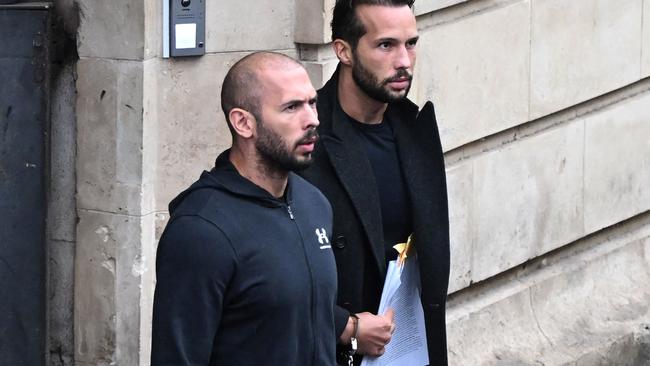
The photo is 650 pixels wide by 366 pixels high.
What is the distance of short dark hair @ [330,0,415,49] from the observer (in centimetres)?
524

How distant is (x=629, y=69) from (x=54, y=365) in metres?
3.62

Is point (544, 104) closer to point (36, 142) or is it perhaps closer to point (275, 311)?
point (36, 142)

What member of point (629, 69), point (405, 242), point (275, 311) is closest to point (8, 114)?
point (405, 242)

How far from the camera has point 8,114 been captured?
6.36m

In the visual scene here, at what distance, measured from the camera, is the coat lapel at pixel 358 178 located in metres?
5.11

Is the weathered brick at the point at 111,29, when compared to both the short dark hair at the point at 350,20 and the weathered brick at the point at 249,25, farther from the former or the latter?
the short dark hair at the point at 350,20

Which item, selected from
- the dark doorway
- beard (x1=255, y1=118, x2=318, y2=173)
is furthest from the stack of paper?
the dark doorway

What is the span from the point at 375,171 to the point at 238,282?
3.47 ft

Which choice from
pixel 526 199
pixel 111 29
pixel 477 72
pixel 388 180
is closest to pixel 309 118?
pixel 388 180

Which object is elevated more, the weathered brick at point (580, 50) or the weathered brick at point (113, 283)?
the weathered brick at point (580, 50)

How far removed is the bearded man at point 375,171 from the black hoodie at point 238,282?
582 millimetres

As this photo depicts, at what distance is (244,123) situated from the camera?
4.52 meters

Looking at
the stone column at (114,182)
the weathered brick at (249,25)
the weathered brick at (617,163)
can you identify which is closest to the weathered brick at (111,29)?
the stone column at (114,182)

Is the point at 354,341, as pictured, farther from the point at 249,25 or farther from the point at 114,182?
the point at 249,25
